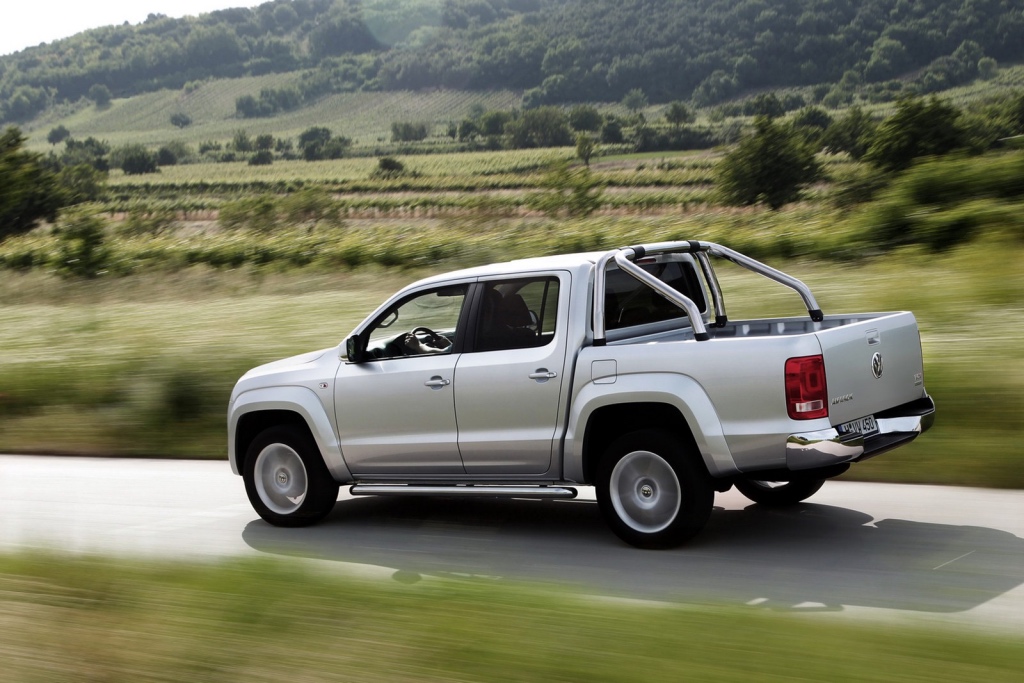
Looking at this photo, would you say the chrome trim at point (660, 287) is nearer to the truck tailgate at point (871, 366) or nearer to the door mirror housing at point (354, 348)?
the truck tailgate at point (871, 366)

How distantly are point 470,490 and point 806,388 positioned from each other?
2267 millimetres

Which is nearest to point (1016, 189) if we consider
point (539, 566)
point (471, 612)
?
point (539, 566)

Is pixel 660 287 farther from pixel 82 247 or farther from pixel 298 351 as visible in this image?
pixel 82 247

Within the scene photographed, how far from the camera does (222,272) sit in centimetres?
3959

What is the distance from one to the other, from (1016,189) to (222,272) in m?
27.0

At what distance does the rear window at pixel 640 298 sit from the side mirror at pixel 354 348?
1.69m

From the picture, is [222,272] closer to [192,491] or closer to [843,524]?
[192,491]

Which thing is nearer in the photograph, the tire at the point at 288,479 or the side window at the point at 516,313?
the side window at the point at 516,313

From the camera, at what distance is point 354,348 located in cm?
741

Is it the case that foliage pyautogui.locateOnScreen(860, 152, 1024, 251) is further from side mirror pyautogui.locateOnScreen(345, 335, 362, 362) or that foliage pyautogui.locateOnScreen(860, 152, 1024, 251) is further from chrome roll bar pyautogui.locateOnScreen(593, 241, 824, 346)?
side mirror pyautogui.locateOnScreen(345, 335, 362, 362)

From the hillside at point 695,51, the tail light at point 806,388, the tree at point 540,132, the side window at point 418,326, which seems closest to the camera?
the tail light at point 806,388

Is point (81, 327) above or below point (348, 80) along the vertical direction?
below

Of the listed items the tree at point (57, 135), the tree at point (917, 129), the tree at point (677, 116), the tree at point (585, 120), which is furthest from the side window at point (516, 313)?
the tree at point (57, 135)

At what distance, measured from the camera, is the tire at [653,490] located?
20.1 ft
